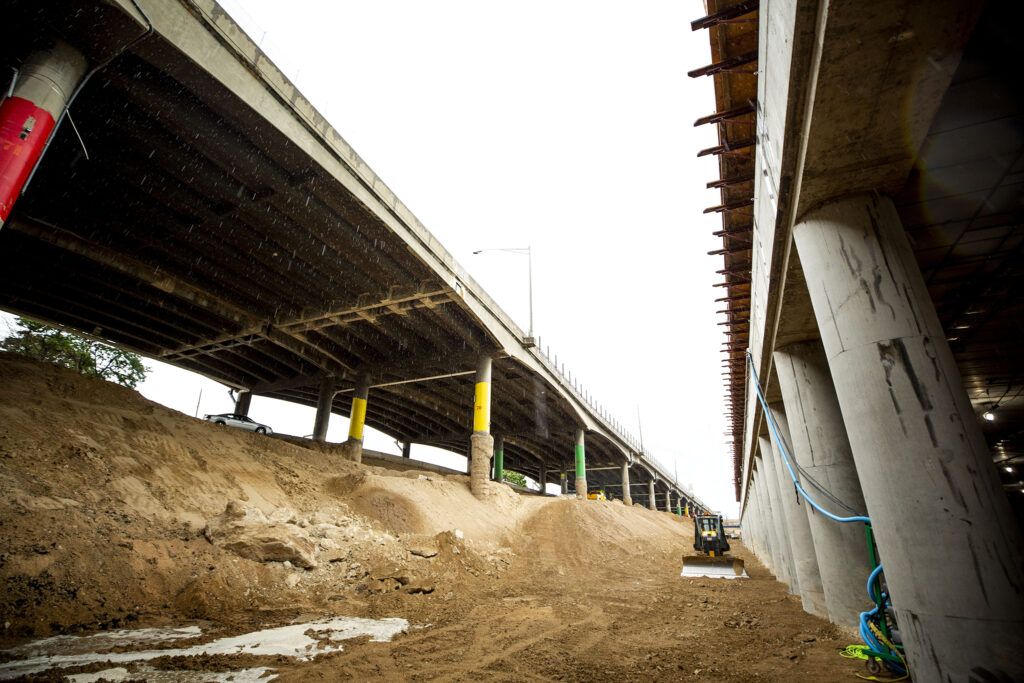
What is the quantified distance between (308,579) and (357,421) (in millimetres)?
16387

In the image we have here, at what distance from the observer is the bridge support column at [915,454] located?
2584 millimetres

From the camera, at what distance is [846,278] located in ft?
11.4

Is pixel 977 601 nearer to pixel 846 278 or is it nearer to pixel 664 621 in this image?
pixel 846 278

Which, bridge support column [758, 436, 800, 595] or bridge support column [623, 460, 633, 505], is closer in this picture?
bridge support column [758, 436, 800, 595]

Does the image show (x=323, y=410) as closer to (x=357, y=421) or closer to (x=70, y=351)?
(x=357, y=421)

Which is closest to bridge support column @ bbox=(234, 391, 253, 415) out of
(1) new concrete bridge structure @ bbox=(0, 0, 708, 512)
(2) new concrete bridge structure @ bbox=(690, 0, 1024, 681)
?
(1) new concrete bridge structure @ bbox=(0, 0, 708, 512)

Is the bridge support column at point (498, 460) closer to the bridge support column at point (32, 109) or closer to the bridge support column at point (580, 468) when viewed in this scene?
the bridge support column at point (580, 468)

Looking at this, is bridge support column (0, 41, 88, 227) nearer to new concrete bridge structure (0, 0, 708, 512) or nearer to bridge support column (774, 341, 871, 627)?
new concrete bridge structure (0, 0, 708, 512)

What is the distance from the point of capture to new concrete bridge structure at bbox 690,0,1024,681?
2.60 m

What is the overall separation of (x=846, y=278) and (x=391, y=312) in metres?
17.3

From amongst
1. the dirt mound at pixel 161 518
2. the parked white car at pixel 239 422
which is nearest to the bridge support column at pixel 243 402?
the parked white car at pixel 239 422

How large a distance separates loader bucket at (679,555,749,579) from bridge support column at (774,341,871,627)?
823 centimetres

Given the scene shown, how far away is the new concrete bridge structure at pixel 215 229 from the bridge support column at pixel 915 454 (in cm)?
1100

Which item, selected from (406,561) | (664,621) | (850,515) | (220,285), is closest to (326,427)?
(220,285)
